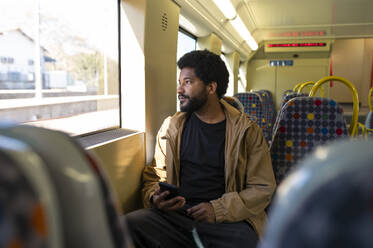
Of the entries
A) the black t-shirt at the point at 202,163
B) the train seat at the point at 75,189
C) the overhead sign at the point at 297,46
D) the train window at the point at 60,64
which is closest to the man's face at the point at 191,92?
the black t-shirt at the point at 202,163

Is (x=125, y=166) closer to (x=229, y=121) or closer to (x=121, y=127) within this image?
(x=121, y=127)

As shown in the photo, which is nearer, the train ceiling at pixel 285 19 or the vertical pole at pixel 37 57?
the vertical pole at pixel 37 57

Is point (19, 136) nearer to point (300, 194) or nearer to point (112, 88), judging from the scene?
point (300, 194)

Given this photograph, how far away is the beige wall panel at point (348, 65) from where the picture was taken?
14.7 m

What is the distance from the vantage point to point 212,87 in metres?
2.21

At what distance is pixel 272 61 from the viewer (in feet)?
32.7

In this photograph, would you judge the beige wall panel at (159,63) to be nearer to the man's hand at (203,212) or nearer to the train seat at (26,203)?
the man's hand at (203,212)

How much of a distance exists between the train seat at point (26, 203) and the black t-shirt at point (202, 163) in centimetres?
161

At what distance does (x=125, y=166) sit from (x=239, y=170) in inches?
28.9

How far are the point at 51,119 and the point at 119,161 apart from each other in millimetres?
477

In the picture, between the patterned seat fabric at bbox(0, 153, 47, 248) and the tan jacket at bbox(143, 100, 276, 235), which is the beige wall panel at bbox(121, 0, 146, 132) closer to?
the tan jacket at bbox(143, 100, 276, 235)

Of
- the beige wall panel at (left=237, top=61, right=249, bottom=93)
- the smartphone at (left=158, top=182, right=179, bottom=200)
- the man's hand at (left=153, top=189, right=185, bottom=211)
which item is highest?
the beige wall panel at (left=237, top=61, right=249, bottom=93)

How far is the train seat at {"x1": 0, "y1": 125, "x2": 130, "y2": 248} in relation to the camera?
1.16 feet

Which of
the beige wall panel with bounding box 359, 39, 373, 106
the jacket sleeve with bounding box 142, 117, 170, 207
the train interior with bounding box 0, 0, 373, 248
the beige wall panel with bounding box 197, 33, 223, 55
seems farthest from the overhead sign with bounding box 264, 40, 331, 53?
the jacket sleeve with bounding box 142, 117, 170, 207
